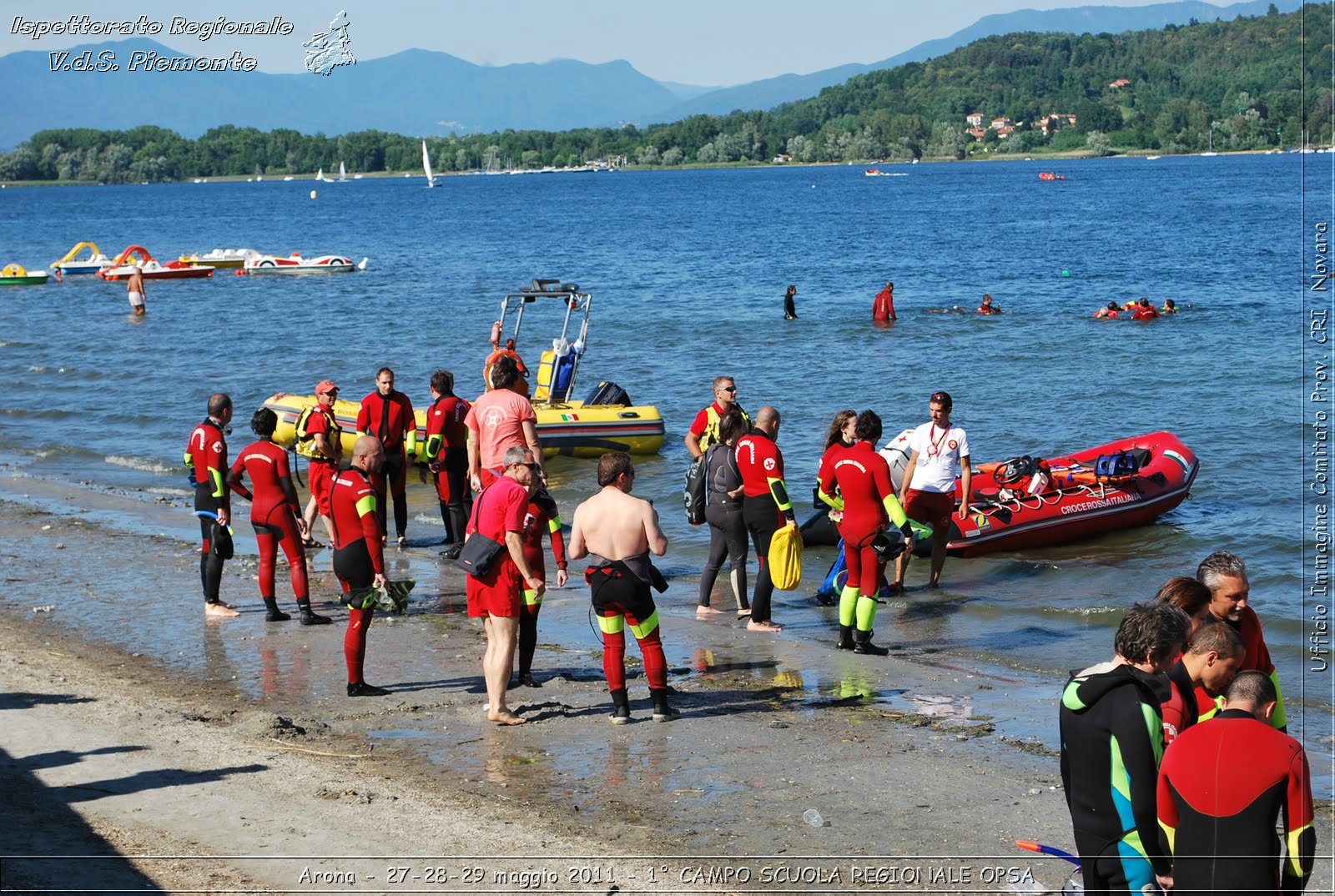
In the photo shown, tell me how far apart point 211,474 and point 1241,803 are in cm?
772

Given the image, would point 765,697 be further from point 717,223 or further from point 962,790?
point 717,223

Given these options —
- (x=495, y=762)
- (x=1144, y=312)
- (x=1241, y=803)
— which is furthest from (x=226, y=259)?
(x=1241, y=803)

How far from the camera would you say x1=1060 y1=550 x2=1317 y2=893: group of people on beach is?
12.2 feet

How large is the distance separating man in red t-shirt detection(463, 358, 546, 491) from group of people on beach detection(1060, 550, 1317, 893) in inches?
210

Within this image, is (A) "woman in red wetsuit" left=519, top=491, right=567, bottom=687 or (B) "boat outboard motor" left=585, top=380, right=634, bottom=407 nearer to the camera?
(A) "woman in red wetsuit" left=519, top=491, right=567, bottom=687

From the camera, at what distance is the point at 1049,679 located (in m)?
8.89

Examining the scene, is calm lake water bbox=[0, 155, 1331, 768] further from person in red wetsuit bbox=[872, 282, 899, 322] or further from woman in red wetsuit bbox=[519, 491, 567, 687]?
woman in red wetsuit bbox=[519, 491, 567, 687]

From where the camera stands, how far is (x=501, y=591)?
7238 mm

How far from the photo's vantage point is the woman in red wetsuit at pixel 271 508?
926cm

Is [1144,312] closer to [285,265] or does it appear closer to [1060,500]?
[1060,500]

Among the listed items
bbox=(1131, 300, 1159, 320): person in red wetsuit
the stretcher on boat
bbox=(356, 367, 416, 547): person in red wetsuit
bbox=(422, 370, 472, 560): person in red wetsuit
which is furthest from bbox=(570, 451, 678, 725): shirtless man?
bbox=(1131, 300, 1159, 320): person in red wetsuit

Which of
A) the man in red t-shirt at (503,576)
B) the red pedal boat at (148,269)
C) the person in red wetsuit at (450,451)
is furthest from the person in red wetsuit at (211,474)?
the red pedal boat at (148,269)

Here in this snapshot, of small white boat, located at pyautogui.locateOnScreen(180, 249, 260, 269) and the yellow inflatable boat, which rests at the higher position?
small white boat, located at pyautogui.locateOnScreen(180, 249, 260, 269)

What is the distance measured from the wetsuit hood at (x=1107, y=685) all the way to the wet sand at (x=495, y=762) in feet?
5.23
